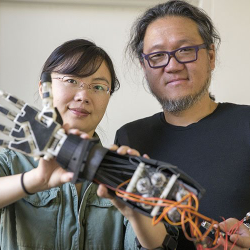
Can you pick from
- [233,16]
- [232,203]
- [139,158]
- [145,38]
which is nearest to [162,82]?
[145,38]

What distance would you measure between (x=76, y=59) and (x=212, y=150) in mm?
659

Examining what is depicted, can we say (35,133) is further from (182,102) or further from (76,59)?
(182,102)

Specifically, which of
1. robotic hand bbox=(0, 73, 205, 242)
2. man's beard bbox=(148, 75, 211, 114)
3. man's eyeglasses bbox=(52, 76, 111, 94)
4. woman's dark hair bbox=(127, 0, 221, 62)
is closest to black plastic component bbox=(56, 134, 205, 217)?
robotic hand bbox=(0, 73, 205, 242)

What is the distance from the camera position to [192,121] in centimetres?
160

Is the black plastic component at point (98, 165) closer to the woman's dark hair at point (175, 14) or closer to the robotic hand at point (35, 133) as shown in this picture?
the robotic hand at point (35, 133)

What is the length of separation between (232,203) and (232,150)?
21 cm

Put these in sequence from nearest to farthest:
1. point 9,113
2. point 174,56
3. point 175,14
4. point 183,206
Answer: point 183,206 → point 9,113 → point 174,56 → point 175,14

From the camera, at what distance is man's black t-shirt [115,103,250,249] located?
1.40m

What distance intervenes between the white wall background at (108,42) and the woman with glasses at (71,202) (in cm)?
78

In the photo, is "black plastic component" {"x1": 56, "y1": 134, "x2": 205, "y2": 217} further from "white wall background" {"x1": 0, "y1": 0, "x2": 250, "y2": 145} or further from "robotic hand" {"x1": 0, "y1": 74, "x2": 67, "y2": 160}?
"white wall background" {"x1": 0, "y1": 0, "x2": 250, "y2": 145}

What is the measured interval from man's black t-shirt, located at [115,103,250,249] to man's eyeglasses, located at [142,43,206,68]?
0.90ft

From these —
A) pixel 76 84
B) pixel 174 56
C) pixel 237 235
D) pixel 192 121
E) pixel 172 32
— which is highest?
pixel 172 32

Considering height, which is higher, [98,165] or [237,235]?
[98,165]

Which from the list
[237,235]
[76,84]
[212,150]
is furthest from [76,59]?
[237,235]
